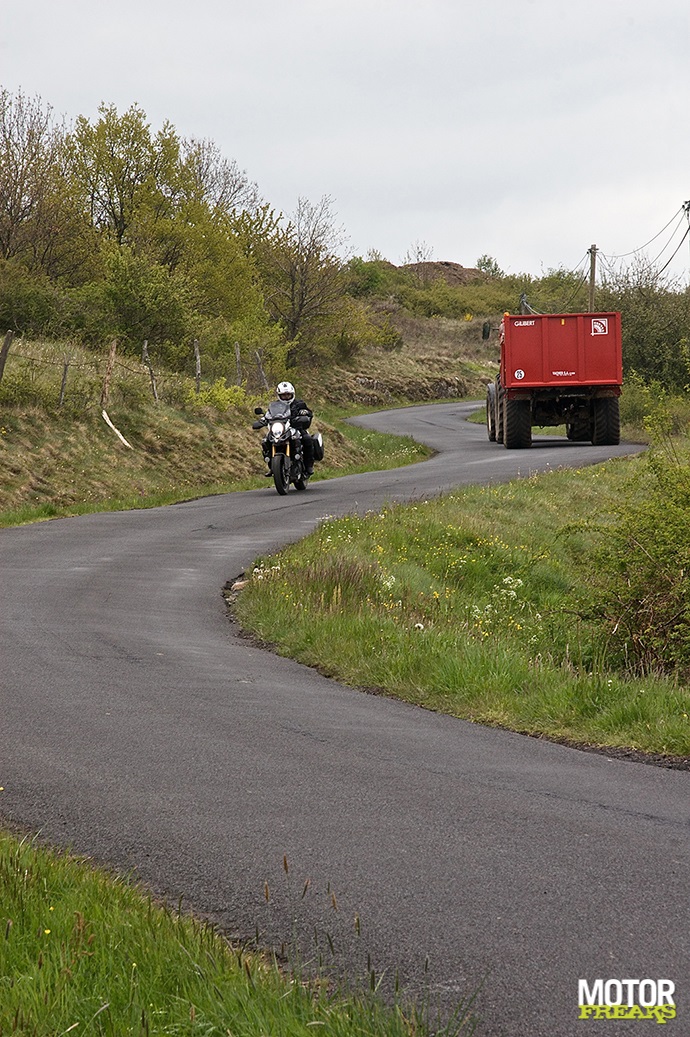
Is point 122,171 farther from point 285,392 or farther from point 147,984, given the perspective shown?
point 147,984

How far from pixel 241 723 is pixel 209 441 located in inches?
889

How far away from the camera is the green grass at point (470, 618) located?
759 centimetres

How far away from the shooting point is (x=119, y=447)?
2566 centimetres

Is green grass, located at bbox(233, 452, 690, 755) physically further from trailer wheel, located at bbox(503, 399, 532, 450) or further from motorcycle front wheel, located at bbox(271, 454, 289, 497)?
trailer wheel, located at bbox(503, 399, 532, 450)

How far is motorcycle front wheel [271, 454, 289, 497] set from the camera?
21.5 metres

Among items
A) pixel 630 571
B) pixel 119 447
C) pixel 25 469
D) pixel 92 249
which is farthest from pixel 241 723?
pixel 92 249

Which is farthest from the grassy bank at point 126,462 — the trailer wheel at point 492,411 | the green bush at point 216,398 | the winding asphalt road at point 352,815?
the winding asphalt road at point 352,815

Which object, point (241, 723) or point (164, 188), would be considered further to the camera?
point (164, 188)

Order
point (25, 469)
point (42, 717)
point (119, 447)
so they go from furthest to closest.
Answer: point (119, 447), point (25, 469), point (42, 717)

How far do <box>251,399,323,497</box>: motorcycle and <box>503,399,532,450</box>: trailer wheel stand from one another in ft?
35.6

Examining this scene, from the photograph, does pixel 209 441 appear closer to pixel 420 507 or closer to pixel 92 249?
pixel 420 507

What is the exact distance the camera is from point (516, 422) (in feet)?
104

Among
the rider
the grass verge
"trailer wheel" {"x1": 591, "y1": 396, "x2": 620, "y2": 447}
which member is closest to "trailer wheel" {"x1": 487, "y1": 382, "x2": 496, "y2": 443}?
the grass verge
